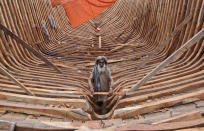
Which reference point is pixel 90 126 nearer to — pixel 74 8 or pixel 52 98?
pixel 52 98

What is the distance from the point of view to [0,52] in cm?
329

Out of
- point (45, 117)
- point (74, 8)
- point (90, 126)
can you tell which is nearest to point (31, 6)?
point (74, 8)

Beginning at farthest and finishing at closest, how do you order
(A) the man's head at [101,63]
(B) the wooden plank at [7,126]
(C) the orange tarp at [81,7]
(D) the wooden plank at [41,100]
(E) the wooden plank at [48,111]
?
(C) the orange tarp at [81,7], (A) the man's head at [101,63], (D) the wooden plank at [41,100], (E) the wooden plank at [48,111], (B) the wooden plank at [7,126]

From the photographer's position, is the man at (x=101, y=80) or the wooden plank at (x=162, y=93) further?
the man at (x=101, y=80)

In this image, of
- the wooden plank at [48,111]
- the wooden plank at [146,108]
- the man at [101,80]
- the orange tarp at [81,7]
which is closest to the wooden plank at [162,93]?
the wooden plank at [146,108]

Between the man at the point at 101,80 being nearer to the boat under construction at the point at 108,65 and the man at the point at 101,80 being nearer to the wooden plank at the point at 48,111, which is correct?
the boat under construction at the point at 108,65

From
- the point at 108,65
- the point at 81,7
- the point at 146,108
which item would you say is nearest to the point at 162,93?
A: the point at 146,108

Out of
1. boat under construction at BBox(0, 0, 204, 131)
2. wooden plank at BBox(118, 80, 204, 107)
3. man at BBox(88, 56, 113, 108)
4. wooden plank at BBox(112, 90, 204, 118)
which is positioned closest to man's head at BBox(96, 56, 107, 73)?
man at BBox(88, 56, 113, 108)

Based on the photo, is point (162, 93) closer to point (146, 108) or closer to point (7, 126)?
point (146, 108)

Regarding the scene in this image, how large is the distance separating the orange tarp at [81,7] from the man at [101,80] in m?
2.10

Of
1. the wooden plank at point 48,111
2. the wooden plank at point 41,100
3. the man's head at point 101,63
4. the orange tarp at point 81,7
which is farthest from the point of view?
the orange tarp at point 81,7

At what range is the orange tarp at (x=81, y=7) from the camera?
4.20 m

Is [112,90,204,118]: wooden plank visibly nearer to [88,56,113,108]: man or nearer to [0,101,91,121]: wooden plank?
[0,101,91,121]: wooden plank

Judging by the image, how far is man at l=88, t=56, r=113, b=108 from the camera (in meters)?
2.67
